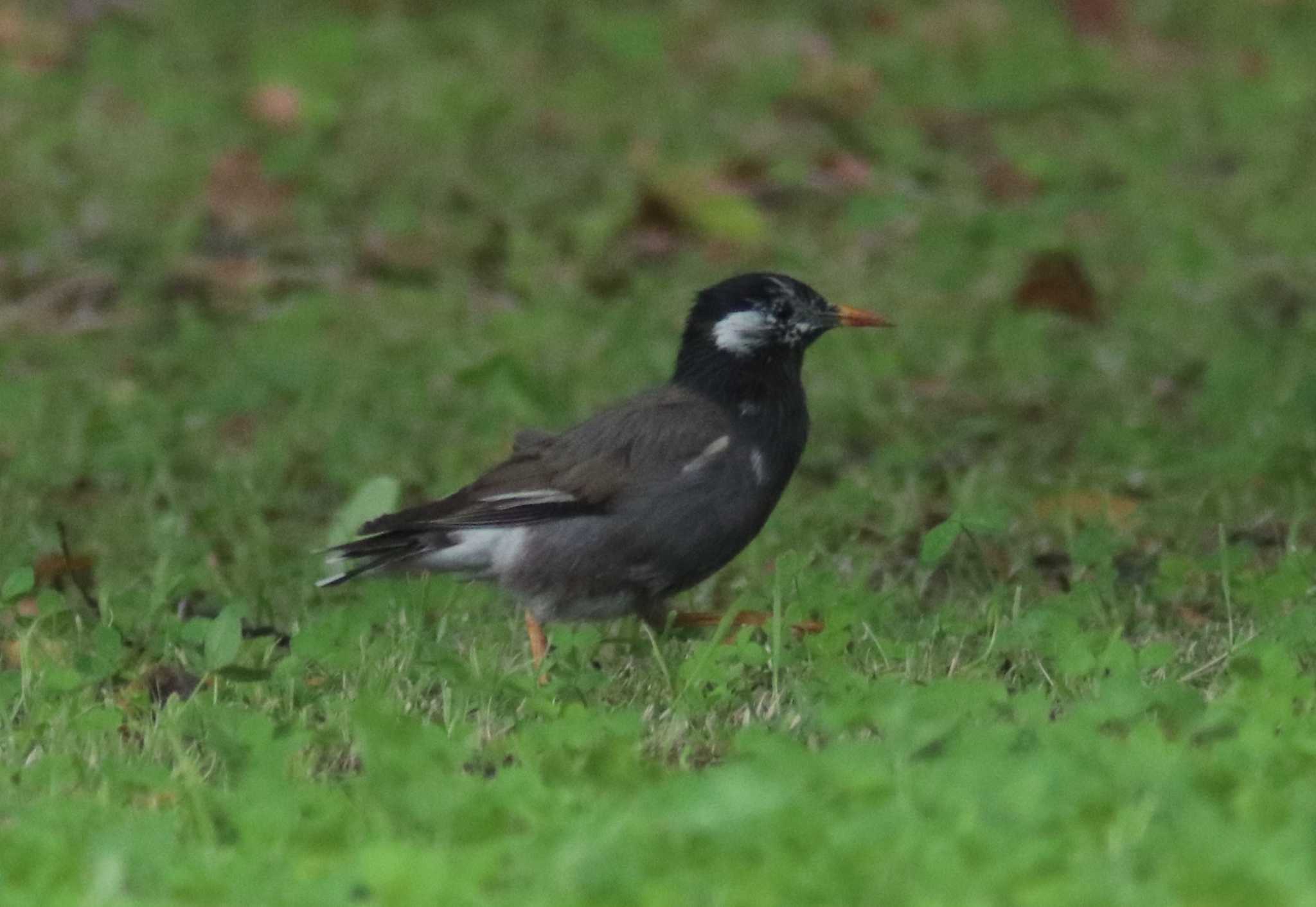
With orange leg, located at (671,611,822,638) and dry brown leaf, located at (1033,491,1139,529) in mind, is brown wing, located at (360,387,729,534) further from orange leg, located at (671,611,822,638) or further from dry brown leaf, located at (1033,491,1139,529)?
dry brown leaf, located at (1033,491,1139,529)

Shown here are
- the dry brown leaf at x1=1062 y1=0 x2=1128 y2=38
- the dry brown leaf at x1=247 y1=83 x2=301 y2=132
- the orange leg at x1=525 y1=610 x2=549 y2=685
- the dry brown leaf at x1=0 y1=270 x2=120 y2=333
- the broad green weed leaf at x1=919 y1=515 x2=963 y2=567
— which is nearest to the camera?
the orange leg at x1=525 y1=610 x2=549 y2=685

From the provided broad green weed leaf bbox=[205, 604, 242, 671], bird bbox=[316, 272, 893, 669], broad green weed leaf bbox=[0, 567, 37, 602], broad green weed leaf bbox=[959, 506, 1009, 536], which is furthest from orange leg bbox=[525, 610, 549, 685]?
broad green weed leaf bbox=[0, 567, 37, 602]

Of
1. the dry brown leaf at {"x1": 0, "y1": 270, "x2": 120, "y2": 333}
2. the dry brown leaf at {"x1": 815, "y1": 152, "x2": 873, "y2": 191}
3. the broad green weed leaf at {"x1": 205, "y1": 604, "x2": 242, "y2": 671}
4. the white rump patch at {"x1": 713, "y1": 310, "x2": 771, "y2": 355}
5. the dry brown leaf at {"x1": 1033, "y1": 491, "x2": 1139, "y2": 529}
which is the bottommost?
the dry brown leaf at {"x1": 1033, "y1": 491, "x2": 1139, "y2": 529}

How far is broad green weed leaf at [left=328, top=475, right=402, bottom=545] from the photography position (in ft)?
23.6

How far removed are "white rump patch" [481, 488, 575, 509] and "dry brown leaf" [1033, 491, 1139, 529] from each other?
172 cm

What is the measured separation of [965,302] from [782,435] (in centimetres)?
355

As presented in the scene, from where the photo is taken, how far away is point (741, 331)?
22.1ft

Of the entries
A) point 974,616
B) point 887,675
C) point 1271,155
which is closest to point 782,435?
point 974,616

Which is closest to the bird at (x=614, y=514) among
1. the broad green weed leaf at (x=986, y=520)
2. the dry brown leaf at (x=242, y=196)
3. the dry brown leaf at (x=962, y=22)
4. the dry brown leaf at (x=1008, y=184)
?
the broad green weed leaf at (x=986, y=520)

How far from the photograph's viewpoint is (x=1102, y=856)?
4098 mm

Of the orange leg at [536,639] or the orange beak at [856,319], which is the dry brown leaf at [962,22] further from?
the orange leg at [536,639]

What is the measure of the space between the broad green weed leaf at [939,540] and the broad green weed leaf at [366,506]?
1508mm

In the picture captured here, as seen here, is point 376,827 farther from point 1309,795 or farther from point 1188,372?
point 1188,372

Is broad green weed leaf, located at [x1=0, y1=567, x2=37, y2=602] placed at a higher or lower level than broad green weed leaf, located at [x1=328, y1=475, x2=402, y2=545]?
higher
